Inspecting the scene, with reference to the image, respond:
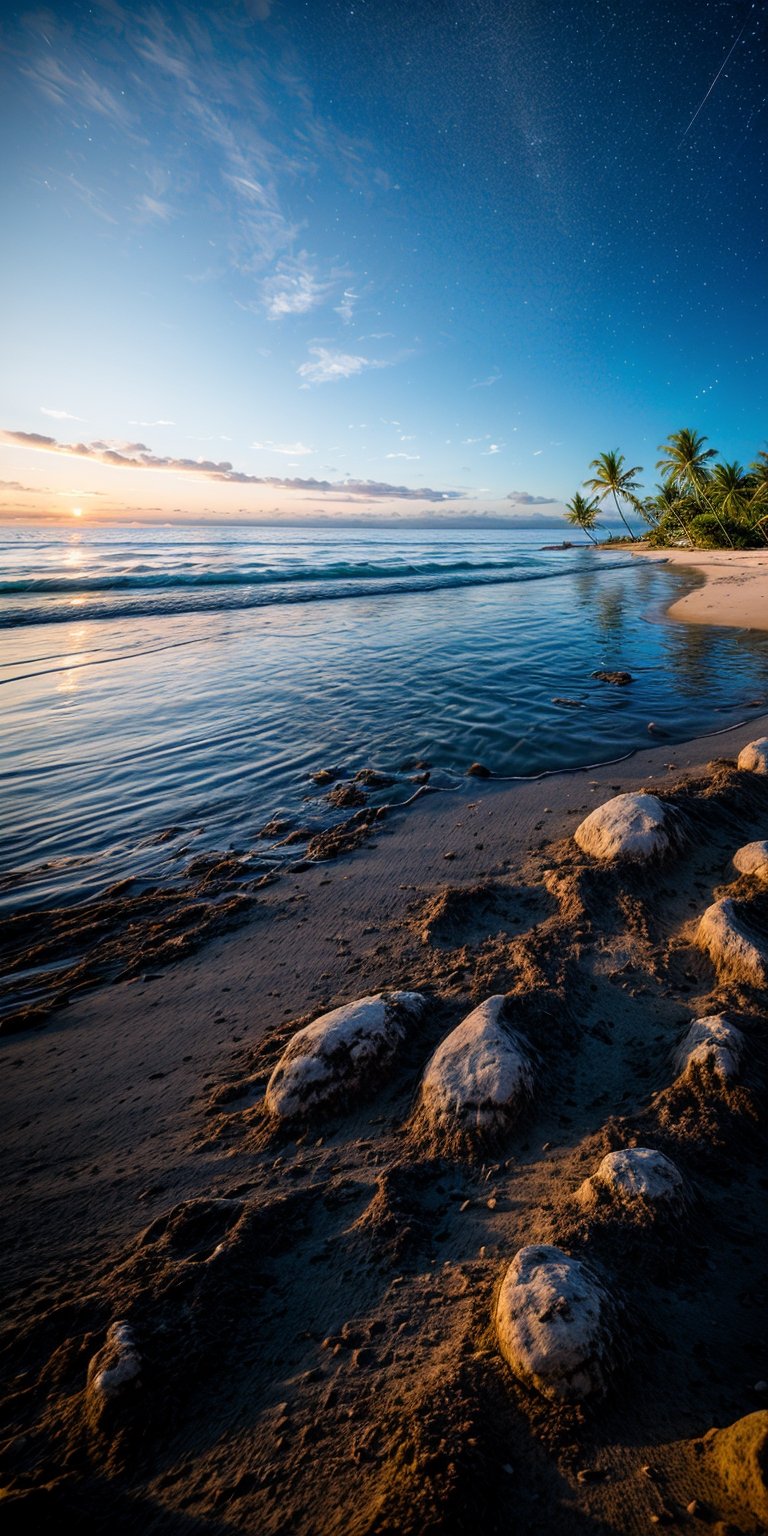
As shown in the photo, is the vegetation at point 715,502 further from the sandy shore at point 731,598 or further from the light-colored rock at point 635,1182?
the light-colored rock at point 635,1182

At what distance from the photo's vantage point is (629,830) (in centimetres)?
420

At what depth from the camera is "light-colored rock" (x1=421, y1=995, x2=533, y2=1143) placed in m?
2.44

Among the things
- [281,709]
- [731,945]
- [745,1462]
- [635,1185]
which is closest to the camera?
[745,1462]

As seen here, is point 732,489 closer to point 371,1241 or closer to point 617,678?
point 617,678

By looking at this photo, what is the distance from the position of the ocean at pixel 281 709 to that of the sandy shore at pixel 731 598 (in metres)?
1.15

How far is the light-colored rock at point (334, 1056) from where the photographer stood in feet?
8.77

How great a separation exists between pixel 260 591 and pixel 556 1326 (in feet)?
91.4

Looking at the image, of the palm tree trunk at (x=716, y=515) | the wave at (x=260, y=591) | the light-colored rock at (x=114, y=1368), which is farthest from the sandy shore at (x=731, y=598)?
the light-colored rock at (x=114, y=1368)

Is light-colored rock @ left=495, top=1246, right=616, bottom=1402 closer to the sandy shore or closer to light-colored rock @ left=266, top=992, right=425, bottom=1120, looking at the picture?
light-colored rock @ left=266, top=992, right=425, bottom=1120

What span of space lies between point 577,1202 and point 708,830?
3319 millimetres

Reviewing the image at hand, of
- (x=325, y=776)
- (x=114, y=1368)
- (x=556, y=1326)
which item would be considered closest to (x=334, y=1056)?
(x=114, y=1368)

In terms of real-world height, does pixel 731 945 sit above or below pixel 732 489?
below

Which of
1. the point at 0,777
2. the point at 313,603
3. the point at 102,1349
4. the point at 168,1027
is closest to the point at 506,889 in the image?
the point at 168,1027

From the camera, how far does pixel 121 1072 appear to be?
320cm
